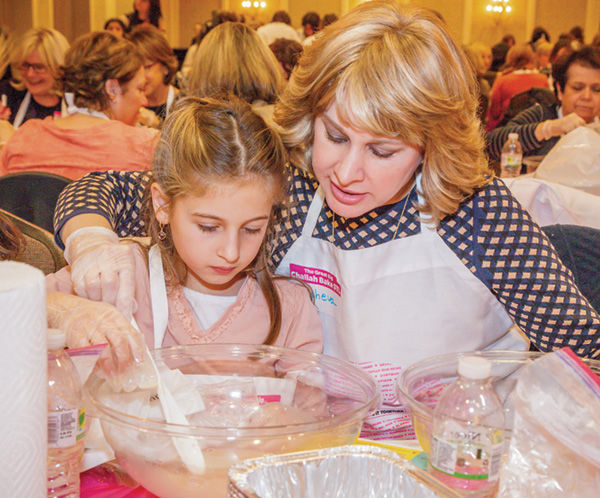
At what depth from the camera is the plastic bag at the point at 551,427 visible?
80cm

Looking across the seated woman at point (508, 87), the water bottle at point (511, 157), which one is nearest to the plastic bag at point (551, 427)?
the water bottle at point (511, 157)

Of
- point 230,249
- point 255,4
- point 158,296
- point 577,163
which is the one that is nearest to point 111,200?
point 158,296

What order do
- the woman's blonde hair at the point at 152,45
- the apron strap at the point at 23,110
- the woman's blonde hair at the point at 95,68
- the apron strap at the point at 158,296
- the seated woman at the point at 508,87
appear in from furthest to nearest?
the seated woman at the point at 508,87
the apron strap at the point at 23,110
the woman's blonde hair at the point at 152,45
the woman's blonde hair at the point at 95,68
the apron strap at the point at 158,296

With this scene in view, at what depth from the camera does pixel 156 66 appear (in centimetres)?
449

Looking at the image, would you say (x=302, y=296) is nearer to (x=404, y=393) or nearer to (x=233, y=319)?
(x=233, y=319)

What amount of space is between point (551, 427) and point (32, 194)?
1.67 metres

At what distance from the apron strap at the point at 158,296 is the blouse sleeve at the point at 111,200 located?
0.40 ft

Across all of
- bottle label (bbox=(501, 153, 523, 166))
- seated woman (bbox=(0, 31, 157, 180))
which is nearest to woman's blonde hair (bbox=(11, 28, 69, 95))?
seated woman (bbox=(0, 31, 157, 180))

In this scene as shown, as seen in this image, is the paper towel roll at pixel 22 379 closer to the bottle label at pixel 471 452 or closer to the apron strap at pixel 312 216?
the bottle label at pixel 471 452

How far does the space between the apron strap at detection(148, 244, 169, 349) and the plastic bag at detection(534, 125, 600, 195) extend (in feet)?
5.81

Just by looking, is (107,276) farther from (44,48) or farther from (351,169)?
(44,48)

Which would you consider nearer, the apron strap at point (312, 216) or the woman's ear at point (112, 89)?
the apron strap at point (312, 216)

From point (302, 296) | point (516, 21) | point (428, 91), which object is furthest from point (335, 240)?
point (516, 21)

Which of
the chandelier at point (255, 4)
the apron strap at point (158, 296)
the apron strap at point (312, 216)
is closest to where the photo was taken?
the apron strap at point (158, 296)
